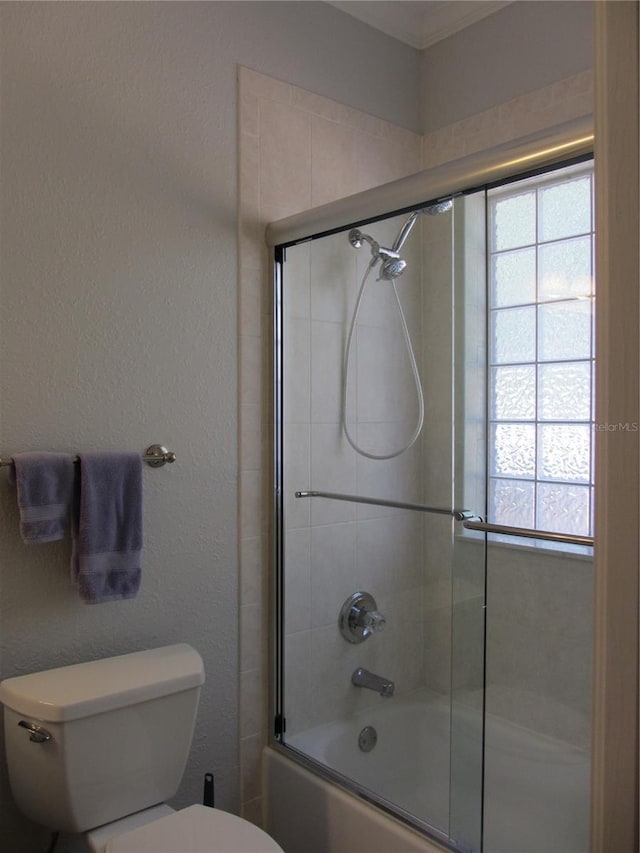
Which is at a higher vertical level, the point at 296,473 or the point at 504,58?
the point at 504,58

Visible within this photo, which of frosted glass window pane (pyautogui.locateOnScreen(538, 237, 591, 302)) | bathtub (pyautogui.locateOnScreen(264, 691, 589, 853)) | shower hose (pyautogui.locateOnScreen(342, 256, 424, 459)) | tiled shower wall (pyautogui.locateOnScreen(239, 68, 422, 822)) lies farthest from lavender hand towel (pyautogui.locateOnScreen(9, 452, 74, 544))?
frosted glass window pane (pyautogui.locateOnScreen(538, 237, 591, 302))

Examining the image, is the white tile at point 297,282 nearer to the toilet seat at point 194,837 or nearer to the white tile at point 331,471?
the white tile at point 331,471

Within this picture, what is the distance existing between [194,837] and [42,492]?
85 cm

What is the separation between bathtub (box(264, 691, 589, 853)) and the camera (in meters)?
1.66

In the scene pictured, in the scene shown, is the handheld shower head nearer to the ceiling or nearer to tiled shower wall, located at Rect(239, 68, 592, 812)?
tiled shower wall, located at Rect(239, 68, 592, 812)

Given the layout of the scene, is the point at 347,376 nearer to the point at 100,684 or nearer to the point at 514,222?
the point at 514,222

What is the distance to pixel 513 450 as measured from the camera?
184 cm

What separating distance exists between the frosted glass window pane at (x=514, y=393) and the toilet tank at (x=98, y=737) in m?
1.02

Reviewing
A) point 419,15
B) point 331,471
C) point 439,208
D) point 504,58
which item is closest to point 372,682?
point 331,471

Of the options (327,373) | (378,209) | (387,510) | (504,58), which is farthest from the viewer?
(504,58)

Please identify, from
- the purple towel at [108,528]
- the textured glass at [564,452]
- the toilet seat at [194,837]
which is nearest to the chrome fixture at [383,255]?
the textured glass at [564,452]

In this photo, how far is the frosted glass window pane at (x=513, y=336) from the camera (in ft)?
5.60

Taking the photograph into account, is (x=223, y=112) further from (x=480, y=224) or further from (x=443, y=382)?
(x=443, y=382)

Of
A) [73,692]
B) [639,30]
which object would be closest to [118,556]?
[73,692]
